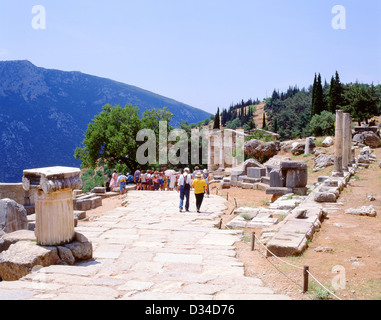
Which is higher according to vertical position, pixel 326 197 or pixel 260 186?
pixel 326 197

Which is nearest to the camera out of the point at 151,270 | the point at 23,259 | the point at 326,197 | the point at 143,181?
the point at 23,259

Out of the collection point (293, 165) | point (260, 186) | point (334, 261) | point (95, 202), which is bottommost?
point (95, 202)

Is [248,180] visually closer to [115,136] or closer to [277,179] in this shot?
[277,179]

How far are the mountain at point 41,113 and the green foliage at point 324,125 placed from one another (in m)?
31.2

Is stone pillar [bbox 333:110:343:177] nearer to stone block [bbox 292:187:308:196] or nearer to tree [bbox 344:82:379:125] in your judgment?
stone block [bbox 292:187:308:196]

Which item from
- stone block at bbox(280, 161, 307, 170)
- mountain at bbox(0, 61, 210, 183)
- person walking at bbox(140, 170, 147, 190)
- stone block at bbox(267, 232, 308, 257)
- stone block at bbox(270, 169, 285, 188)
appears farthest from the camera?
mountain at bbox(0, 61, 210, 183)

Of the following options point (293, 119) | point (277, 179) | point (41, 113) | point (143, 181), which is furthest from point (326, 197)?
point (41, 113)

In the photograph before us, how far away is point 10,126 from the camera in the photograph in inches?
2756

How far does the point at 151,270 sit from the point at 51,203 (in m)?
1.89

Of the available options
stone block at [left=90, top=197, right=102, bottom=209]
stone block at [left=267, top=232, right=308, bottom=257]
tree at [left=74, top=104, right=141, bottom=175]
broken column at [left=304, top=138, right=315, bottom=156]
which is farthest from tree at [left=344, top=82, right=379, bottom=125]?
stone block at [left=267, top=232, right=308, bottom=257]

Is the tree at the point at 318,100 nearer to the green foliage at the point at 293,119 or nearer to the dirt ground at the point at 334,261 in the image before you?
the green foliage at the point at 293,119

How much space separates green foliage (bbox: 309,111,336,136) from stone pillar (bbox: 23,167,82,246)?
136ft

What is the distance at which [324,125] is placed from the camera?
42750 millimetres

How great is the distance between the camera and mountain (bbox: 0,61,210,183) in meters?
62.7
